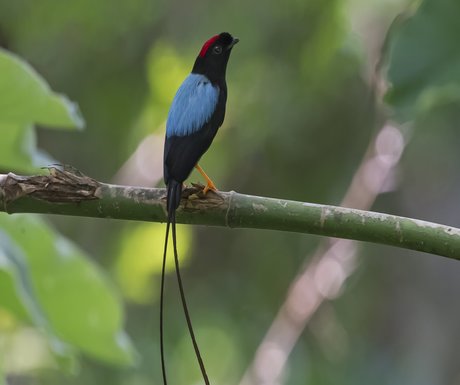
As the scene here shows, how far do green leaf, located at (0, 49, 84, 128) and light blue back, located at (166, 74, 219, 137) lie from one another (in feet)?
1.19

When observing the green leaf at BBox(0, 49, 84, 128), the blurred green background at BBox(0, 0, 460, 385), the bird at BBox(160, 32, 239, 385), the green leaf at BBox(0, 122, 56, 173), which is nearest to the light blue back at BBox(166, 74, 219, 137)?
the bird at BBox(160, 32, 239, 385)

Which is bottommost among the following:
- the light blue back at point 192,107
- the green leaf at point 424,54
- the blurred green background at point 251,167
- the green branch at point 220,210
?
the green branch at point 220,210

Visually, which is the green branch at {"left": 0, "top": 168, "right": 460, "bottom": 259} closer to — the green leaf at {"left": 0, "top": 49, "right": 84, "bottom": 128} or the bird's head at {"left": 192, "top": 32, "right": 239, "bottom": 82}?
the green leaf at {"left": 0, "top": 49, "right": 84, "bottom": 128}

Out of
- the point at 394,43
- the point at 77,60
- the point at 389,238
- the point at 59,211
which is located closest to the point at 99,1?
the point at 77,60

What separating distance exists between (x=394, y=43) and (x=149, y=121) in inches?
111

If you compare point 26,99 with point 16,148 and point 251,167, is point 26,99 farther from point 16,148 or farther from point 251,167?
point 251,167

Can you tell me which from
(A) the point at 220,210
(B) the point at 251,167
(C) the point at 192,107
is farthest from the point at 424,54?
(B) the point at 251,167

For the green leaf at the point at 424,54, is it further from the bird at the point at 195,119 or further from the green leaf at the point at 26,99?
the green leaf at the point at 26,99

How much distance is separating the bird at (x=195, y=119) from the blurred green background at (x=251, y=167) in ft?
6.08

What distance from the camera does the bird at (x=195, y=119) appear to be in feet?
7.43

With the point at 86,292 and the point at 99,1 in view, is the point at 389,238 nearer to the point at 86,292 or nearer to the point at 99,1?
the point at 86,292

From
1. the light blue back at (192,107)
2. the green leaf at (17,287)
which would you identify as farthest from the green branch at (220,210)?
the light blue back at (192,107)

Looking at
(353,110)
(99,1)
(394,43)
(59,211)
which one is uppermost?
(353,110)

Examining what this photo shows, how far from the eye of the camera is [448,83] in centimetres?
285
